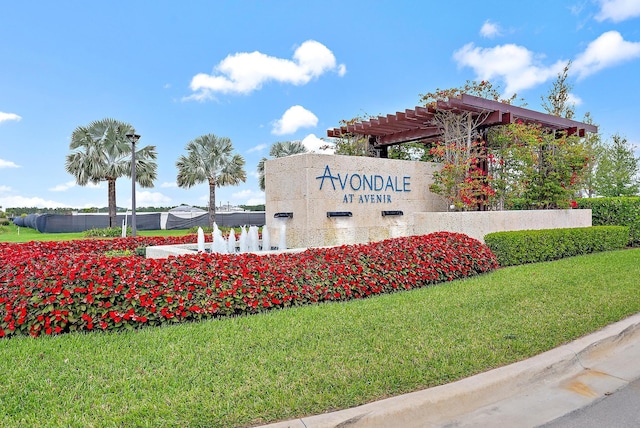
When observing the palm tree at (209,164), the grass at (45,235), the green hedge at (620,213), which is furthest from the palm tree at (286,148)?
the green hedge at (620,213)

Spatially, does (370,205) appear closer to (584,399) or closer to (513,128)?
(513,128)

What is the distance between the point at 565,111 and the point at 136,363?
25.7 m

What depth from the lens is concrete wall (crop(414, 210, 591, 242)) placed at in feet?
33.5

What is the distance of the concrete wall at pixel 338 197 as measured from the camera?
30.9ft

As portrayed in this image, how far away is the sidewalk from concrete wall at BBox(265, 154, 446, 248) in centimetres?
571

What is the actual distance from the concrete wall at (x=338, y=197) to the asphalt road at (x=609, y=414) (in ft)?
20.8

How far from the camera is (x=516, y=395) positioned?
11.9 ft

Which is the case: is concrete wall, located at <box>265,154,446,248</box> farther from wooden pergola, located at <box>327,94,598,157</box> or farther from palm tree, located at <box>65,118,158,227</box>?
palm tree, located at <box>65,118,158,227</box>

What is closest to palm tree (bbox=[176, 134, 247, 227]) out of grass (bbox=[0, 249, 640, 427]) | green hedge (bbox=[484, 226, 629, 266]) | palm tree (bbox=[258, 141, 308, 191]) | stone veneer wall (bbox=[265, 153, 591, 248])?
palm tree (bbox=[258, 141, 308, 191])

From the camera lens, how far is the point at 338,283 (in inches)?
245

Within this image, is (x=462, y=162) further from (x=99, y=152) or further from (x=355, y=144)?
(x=99, y=152)

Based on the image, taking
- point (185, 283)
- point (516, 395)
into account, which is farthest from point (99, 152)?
point (516, 395)

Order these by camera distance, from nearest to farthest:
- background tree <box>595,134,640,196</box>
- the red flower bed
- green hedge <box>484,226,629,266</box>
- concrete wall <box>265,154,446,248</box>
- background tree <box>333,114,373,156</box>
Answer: the red flower bed → concrete wall <box>265,154,446,248</box> → green hedge <box>484,226,629,266</box> → background tree <box>333,114,373,156</box> → background tree <box>595,134,640,196</box>

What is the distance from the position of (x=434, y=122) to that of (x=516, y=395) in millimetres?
9284
